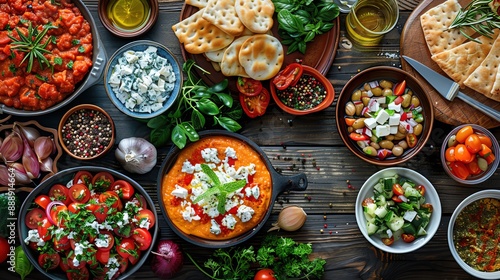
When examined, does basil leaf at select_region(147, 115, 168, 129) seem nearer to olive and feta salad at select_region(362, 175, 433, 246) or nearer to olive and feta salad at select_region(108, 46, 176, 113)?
olive and feta salad at select_region(108, 46, 176, 113)

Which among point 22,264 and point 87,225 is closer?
point 87,225

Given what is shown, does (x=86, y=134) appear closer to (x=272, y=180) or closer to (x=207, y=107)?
(x=207, y=107)

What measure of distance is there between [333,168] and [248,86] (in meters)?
0.67

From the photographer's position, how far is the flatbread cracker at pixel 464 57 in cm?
297

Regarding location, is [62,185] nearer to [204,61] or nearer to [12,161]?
[12,161]

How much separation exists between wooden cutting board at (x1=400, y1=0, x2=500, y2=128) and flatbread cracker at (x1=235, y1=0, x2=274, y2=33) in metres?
0.75

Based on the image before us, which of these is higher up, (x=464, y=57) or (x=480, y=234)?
(x=464, y=57)

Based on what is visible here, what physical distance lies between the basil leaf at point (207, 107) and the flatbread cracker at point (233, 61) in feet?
0.64

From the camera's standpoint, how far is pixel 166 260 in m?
2.88

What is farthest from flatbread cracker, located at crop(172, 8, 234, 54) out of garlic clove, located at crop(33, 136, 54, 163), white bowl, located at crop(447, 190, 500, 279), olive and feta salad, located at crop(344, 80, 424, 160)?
white bowl, located at crop(447, 190, 500, 279)

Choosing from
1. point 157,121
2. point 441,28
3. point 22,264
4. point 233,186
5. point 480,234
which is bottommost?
point 22,264

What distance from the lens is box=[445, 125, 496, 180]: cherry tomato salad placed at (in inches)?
114

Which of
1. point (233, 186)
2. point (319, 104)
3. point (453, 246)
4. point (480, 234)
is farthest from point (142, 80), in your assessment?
point (480, 234)

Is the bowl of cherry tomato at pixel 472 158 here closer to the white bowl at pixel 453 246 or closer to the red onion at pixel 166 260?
the white bowl at pixel 453 246
